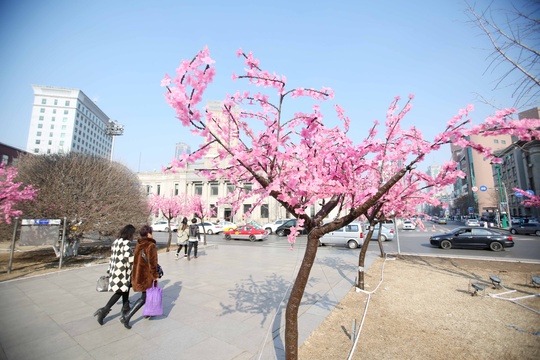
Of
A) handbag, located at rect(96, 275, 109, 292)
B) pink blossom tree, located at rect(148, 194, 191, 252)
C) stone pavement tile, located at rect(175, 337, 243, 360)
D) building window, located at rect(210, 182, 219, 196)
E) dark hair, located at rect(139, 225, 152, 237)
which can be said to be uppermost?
building window, located at rect(210, 182, 219, 196)

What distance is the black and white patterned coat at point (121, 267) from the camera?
187 inches

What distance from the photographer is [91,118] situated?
93125 mm

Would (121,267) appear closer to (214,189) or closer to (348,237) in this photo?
(348,237)

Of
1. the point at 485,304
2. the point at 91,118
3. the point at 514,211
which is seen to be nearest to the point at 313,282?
the point at 485,304

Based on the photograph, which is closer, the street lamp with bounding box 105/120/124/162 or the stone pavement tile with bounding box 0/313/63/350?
the stone pavement tile with bounding box 0/313/63/350

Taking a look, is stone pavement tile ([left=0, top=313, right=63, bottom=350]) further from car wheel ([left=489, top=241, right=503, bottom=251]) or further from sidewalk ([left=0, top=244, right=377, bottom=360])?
car wheel ([left=489, top=241, right=503, bottom=251])

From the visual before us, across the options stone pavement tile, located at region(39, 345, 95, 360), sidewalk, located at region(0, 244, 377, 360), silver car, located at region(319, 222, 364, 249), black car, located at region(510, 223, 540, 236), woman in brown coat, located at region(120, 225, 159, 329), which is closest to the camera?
stone pavement tile, located at region(39, 345, 95, 360)

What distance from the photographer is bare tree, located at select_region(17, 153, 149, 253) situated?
441 inches

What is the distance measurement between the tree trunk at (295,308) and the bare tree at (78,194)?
12.3 metres

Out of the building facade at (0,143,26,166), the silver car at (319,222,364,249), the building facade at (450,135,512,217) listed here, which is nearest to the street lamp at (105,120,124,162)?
the building facade at (0,143,26,166)

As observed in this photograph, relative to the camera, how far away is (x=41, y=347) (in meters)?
3.82

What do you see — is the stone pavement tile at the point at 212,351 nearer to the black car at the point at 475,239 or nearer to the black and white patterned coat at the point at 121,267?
the black and white patterned coat at the point at 121,267

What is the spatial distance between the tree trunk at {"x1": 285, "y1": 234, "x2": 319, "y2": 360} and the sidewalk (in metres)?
0.98

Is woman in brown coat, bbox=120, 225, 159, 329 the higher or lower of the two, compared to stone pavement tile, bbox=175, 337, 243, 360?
higher
